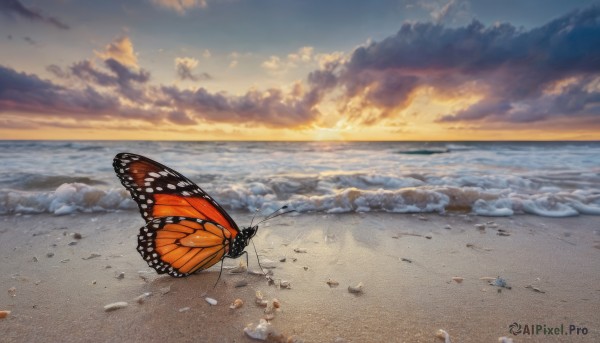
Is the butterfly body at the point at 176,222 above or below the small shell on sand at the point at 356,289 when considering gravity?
above

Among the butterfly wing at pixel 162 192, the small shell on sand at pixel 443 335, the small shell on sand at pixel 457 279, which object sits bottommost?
the small shell on sand at pixel 457 279

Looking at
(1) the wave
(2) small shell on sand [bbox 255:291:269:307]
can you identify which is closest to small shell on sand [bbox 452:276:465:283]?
(2) small shell on sand [bbox 255:291:269:307]

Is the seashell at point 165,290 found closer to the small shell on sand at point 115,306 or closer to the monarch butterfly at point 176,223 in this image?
the monarch butterfly at point 176,223

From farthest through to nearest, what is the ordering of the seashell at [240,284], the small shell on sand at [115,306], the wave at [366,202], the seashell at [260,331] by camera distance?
the wave at [366,202]
the seashell at [240,284]
the small shell on sand at [115,306]
the seashell at [260,331]

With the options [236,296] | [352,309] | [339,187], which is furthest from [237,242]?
[339,187]

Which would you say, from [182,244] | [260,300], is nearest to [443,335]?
[260,300]

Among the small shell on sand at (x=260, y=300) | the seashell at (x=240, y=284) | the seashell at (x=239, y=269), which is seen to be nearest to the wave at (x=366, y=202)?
the seashell at (x=239, y=269)
